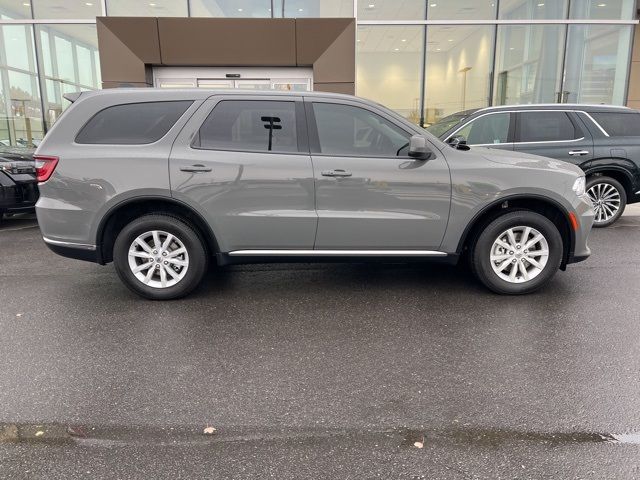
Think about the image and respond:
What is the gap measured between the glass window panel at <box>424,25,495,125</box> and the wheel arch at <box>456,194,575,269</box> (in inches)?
365

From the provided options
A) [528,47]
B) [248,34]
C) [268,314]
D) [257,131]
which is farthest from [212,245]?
[528,47]

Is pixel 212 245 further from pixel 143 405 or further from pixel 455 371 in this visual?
pixel 455 371

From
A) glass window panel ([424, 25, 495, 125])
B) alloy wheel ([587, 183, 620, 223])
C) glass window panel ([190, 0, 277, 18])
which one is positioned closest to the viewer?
alloy wheel ([587, 183, 620, 223])

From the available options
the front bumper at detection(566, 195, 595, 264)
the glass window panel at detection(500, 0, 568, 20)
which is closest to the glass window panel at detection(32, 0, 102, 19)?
the glass window panel at detection(500, 0, 568, 20)

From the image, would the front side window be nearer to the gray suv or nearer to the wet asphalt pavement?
the gray suv

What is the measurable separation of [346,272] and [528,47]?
11163 millimetres

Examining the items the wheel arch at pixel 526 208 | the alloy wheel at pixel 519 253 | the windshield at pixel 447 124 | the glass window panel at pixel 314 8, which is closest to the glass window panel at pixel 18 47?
the glass window panel at pixel 314 8

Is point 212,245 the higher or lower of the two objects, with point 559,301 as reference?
higher

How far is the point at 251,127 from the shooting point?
4.61 metres

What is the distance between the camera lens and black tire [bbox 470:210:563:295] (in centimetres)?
469

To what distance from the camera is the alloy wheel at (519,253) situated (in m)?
4.74

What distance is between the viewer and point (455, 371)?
11.2 feet

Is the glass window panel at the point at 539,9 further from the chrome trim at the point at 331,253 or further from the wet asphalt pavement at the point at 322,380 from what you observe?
the chrome trim at the point at 331,253

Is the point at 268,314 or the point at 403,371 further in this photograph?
the point at 268,314
